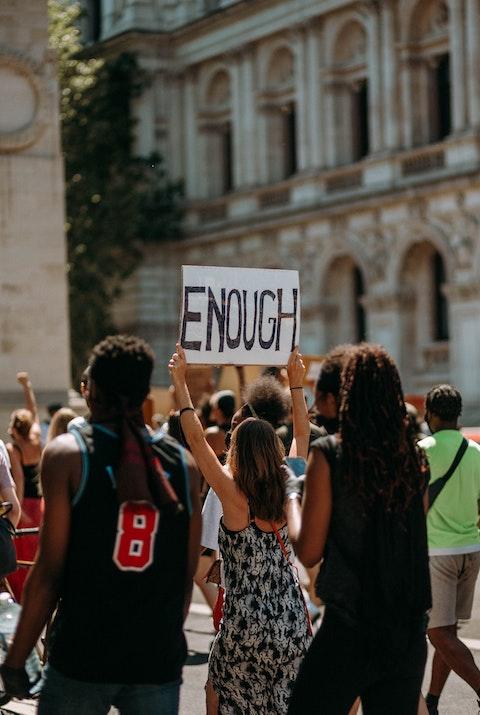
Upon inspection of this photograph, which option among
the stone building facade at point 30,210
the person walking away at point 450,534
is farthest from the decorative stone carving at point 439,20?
the person walking away at point 450,534

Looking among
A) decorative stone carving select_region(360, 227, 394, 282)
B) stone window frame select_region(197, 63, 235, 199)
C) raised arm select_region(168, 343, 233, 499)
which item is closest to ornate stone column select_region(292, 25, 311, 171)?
decorative stone carving select_region(360, 227, 394, 282)

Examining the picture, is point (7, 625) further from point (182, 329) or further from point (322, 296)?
point (322, 296)

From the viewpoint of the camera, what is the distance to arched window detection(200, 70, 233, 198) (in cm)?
4188

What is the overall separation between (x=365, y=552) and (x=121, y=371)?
0.97m

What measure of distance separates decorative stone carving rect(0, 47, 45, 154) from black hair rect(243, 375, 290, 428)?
10.9m

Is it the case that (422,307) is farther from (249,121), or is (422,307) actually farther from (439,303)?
(249,121)

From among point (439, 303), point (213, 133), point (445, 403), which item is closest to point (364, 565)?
point (445, 403)

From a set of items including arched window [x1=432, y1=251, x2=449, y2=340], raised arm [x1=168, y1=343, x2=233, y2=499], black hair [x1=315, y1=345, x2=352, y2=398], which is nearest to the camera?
black hair [x1=315, y1=345, x2=352, y2=398]

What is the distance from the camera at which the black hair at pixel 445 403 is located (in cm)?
794

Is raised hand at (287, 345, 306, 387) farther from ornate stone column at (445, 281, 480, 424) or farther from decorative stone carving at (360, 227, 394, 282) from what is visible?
decorative stone carving at (360, 227, 394, 282)

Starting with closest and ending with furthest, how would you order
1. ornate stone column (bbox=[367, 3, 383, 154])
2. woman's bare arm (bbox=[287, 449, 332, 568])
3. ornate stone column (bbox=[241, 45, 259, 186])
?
1. woman's bare arm (bbox=[287, 449, 332, 568])
2. ornate stone column (bbox=[367, 3, 383, 154])
3. ornate stone column (bbox=[241, 45, 259, 186])

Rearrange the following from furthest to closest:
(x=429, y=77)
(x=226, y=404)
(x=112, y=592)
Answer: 1. (x=429, y=77)
2. (x=226, y=404)
3. (x=112, y=592)

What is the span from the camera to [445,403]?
794 centimetres

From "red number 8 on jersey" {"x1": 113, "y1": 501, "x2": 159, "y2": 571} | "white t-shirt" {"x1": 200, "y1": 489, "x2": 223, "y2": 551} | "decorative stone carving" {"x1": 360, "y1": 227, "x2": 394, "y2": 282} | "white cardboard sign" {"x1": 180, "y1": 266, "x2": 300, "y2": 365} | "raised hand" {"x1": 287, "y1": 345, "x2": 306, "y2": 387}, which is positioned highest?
"decorative stone carving" {"x1": 360, "y1": 227, "x2": 394, "y2": 282}
